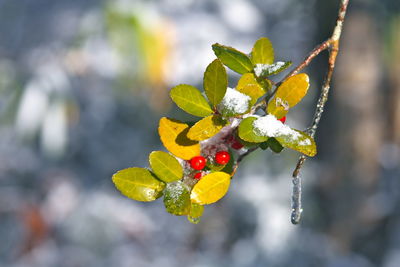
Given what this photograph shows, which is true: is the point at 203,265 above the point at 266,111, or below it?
below

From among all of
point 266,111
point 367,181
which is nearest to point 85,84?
point 367,181

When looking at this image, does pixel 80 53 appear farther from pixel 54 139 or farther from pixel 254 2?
pixel 254 2

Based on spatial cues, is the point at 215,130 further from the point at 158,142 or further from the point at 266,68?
the point at 158,142

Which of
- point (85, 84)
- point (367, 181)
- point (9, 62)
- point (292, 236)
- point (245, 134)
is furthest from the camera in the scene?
point (85, 84)

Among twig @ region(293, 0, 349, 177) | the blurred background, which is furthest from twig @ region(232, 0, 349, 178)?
the blurred background

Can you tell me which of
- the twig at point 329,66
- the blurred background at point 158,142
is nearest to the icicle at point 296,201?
the twig at point 329,66

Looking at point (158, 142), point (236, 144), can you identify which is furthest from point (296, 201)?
point (158, 142)

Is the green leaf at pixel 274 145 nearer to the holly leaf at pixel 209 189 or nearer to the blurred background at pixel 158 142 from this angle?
the holly leaf at pixel 209 189
